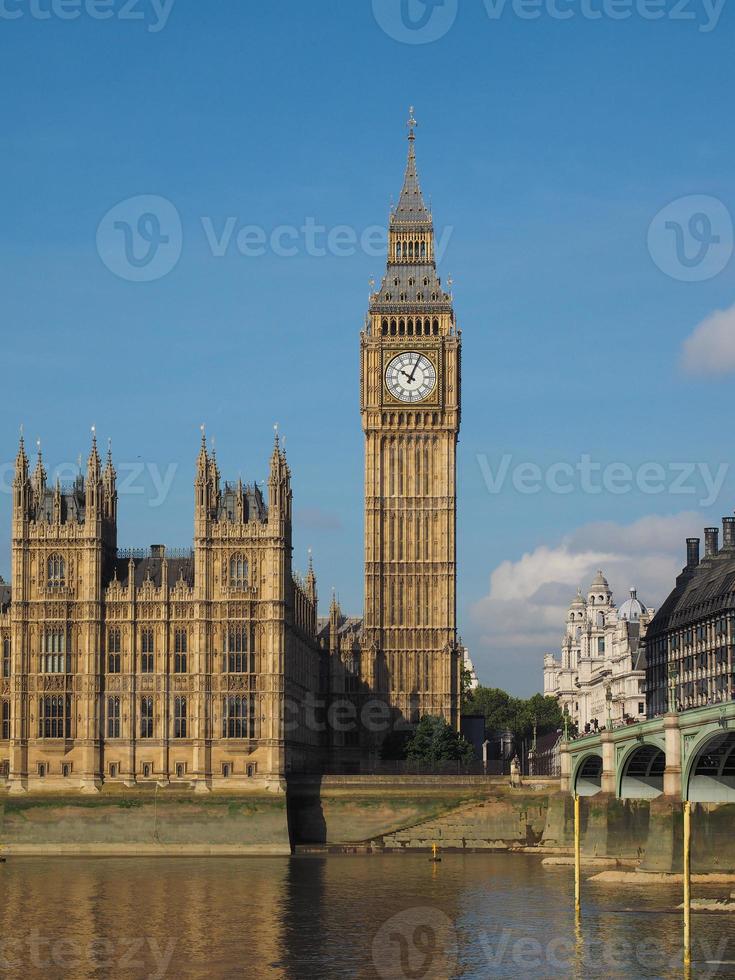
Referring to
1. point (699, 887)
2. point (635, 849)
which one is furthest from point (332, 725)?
point (699, 887)

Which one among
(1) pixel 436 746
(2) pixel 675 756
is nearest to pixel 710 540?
(1) pixel 436 746

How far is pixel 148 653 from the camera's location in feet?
472

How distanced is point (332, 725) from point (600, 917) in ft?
279

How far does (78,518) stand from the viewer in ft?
477

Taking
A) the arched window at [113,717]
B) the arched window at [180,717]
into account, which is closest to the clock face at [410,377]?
the arched window at [180,717]

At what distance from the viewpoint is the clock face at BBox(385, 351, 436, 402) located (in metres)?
179

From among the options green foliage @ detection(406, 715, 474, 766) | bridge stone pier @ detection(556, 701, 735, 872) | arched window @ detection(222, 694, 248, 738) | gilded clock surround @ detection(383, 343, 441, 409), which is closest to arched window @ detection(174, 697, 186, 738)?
arched window @ detection(222, 694, 248, 738)

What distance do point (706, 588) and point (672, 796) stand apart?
76.3 m

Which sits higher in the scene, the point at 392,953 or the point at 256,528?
the point at 256,528

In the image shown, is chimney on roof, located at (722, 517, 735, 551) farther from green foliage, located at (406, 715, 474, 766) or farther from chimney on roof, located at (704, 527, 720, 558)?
green foliage, located at (406, 715, 474, 766)

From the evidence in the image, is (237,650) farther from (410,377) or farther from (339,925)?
(339,925)

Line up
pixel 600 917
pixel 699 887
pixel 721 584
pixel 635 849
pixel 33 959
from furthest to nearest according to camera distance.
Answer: pixel 721 584 → pixel 635 849 → pixel 699 887 → pixel 600 917 → pixel 33 959

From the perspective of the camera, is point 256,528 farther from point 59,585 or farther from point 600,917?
point 600,917

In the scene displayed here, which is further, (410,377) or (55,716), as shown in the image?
(410,377)
